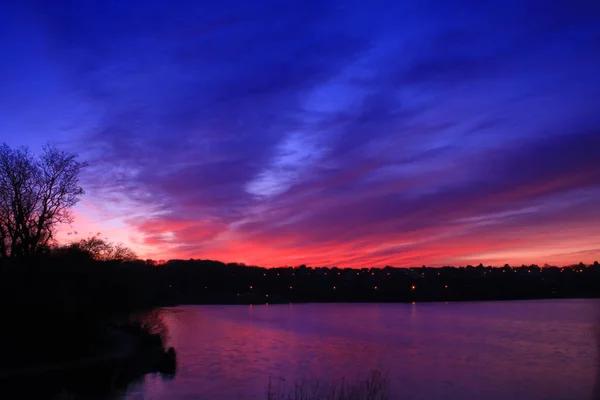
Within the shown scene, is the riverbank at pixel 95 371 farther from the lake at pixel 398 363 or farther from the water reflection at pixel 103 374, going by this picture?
the lake at pixel 398 363

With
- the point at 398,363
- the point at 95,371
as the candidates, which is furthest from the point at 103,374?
the point at 398,363

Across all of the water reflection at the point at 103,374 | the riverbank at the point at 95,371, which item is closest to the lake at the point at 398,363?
the water reflection at the point at 103,374

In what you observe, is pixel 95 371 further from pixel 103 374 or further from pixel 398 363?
pixel 398 363

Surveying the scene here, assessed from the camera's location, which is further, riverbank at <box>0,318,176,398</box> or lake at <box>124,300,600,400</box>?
lake at <box>124,300,600,400</box>

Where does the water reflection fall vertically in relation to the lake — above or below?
above

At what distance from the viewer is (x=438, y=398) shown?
100ft

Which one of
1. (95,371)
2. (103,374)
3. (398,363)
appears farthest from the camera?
(398,363)

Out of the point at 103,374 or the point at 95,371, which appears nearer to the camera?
the point at 103,374

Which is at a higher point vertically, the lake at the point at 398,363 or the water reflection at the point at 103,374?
the water reflection at the point at 103,374

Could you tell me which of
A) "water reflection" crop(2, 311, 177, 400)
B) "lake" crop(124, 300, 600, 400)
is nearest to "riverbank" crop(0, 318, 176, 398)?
"water reflection" crop(2, 311, 177, 400)

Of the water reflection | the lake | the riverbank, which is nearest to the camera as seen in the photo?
the water reflection

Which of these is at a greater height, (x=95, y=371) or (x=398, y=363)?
(x=95, y=371)

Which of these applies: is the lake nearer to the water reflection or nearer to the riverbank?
the water reflection

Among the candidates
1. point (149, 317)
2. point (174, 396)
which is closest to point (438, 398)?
point (174, 396)
